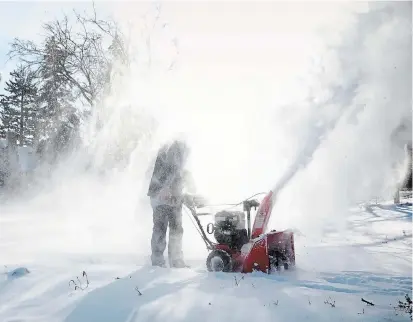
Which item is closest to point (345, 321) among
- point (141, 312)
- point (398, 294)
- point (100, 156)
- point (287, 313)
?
point (287, 313)

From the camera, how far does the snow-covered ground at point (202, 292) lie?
3528 mm

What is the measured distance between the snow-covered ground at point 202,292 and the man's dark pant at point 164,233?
525 millimetres

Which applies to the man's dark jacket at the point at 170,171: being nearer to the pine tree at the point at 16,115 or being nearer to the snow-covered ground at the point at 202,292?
the snow-covered ground at the point at 202,292

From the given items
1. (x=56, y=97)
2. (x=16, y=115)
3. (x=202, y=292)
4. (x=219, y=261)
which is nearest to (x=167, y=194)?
(x=219, y=261)

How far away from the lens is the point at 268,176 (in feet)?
44.9

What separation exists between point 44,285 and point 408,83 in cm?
887

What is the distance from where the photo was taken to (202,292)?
4.09 meters

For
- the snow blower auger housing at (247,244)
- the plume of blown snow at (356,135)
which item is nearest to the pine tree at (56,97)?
the plume of blown snow at (356,135)

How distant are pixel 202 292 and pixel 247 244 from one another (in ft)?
4.70

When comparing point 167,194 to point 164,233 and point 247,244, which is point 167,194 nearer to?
point 164,233

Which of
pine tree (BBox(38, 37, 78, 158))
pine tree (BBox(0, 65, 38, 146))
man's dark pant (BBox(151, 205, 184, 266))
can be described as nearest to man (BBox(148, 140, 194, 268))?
man's dark pant (BBox(151, 205, 184, 266))

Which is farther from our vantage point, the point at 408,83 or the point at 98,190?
the point at 98,190

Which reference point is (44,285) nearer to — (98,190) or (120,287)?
(120,287)

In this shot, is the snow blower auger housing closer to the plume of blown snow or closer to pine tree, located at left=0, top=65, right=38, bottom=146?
the plume of blown snow
